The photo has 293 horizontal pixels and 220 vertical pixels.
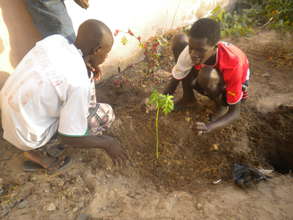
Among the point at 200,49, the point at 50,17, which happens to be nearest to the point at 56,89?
the point at 50,17

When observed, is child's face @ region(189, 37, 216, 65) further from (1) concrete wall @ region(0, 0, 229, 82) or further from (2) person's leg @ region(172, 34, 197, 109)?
(1) concrete wall @ region(0, 0, 229, 82)

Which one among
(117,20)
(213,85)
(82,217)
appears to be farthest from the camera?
(117,20)

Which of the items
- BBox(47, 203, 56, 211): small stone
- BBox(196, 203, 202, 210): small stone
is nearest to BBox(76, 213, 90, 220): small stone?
BBox(47, 203, 56, 211): small stone

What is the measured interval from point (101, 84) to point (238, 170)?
5.58ft

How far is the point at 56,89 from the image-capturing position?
1.49m

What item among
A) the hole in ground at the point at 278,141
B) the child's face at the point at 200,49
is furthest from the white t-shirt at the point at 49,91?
the hole in ground at the point at 278,141

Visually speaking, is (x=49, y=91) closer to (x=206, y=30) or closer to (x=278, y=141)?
(x=206, y=30)

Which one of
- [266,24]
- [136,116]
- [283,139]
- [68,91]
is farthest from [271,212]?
[266,24]

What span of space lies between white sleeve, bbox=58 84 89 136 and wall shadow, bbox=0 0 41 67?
3.06ft

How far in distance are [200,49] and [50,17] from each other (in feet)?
3.89

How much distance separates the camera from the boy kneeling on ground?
182 cm

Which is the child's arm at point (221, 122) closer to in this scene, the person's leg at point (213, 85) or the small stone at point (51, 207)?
the person's leg at point (213, 85)

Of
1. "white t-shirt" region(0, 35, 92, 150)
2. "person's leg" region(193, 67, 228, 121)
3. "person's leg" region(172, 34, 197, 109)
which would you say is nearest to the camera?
"white t-shirt" region(0, 35, 92, 150)

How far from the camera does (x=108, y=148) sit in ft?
6.01
